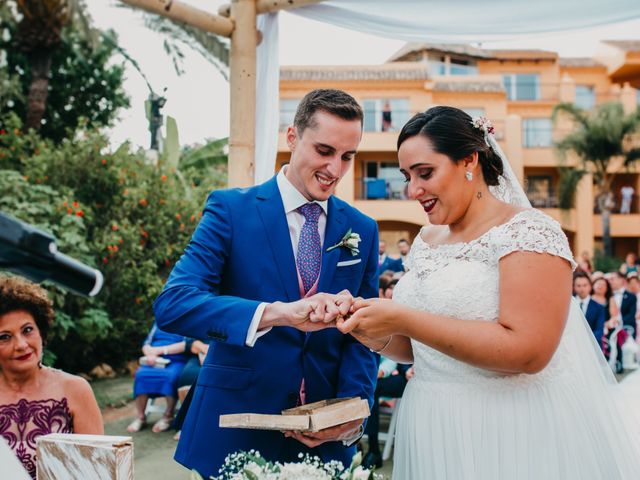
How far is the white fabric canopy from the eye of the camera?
3951 millimetres

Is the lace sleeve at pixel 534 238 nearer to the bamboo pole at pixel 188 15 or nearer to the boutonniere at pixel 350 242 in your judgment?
the boutonniere at pixel 350 242

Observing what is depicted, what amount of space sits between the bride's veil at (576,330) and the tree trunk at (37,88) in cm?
1364

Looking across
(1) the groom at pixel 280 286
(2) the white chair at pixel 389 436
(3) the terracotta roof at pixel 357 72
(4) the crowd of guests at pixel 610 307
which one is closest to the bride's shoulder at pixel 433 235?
(1) the groom at pixel 280 286

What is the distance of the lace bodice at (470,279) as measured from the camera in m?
2.21

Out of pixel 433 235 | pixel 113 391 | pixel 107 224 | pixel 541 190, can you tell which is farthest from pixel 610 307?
pixel 541 190

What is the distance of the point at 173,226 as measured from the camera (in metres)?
10.8

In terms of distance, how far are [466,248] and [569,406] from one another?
0.67 metres

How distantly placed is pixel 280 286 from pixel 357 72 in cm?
2790

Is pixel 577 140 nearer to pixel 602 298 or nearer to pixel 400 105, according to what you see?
pixel 400 105

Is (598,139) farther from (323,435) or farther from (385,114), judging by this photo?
(323,435)

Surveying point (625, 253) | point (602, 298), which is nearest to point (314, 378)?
point (602, 298)

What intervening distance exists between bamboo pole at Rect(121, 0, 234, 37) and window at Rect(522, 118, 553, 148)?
97.5 feet

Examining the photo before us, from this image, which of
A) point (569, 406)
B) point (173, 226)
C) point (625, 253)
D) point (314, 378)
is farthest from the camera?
point (625, 253)

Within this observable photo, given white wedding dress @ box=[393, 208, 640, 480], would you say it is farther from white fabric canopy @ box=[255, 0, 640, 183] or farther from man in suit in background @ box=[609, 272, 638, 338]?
man in suit in background @ box=[609, 272, 638, 338]
